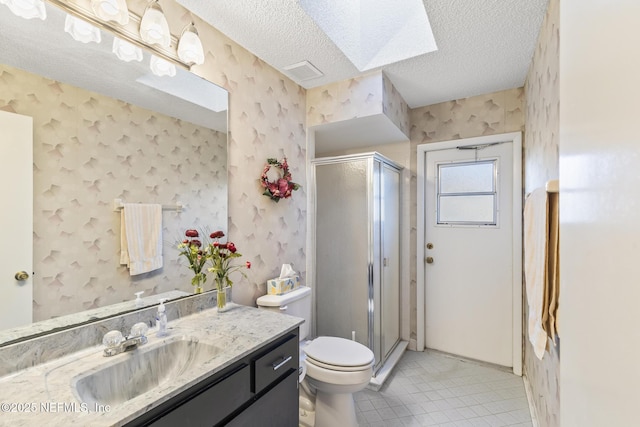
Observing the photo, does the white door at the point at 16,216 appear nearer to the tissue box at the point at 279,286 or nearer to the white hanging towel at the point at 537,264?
the tissue box at the point at 279,286

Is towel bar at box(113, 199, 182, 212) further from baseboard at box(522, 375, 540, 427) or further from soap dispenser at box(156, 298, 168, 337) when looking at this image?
baseboard at box(522, 375, 540, 427)

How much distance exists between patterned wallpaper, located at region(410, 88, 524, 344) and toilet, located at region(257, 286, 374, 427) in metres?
1.33

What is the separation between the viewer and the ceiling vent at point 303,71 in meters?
2.00

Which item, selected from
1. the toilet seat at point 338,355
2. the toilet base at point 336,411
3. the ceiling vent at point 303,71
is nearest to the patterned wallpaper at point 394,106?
the ceiling vent at point 303,71

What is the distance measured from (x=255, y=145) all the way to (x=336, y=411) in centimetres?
172

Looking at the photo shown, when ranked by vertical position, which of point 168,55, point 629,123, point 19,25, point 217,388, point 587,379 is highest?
Answer: point 168,55

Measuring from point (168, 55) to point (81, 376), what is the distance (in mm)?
1382

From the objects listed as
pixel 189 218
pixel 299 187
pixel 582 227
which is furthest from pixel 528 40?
pixel 189 218

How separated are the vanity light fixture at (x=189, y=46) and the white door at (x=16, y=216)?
0.71 meters

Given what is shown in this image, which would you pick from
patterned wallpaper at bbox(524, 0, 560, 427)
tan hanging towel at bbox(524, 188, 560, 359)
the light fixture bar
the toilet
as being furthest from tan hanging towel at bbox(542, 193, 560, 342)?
the light fixture bar

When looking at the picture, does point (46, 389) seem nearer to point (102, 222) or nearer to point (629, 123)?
point (102, 222)

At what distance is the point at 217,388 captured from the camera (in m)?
0.97

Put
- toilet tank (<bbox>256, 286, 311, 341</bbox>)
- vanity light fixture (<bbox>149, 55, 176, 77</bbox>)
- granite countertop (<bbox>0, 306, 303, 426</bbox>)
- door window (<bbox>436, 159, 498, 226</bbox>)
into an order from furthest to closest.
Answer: door window (<bbox>436, 159, 498, 226</bbox>)
toilet tank (<bbox>256, 286, 311, 341</bbox>)
vanity light fixture (<bbox>149, 55, 176, 77</bbox>)
granite countertop (<bbox>0, 306, 303, 426</bbox>)

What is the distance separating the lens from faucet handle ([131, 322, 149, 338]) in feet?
3.74
